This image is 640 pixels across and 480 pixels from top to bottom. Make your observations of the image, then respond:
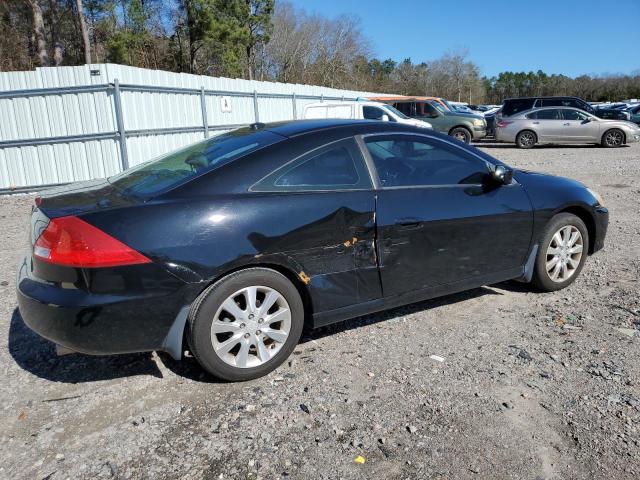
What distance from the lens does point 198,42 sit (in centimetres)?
3381

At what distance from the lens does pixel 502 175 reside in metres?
3.84

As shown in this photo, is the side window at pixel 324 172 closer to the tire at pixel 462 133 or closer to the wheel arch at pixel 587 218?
the wheel arch at pixel 587 218

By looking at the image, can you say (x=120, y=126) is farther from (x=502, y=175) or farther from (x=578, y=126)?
(x=578, y=126)

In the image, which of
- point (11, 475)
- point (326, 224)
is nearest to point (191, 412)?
point (11, 475)

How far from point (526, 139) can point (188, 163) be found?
58.3 ft

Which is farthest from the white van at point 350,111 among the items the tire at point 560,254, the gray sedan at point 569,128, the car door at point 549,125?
the tire at point 560,254

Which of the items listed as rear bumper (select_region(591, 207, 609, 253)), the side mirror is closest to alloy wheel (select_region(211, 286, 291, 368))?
the side mirror

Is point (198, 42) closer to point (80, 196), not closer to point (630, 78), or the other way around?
point (80, 196)

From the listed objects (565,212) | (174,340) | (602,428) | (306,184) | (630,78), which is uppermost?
(630,78)

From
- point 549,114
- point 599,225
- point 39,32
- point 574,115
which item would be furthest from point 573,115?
point 39,32

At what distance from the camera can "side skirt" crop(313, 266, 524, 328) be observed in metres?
3.31

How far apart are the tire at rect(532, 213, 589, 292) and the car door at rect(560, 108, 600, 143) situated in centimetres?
1570

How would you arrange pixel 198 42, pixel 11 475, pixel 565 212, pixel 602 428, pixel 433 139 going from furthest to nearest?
pixel 198 42 < pixel 565 212 < pixel 433 139 < pixel 602 428 < pixel 11 475

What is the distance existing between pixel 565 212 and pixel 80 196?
3.75 m
